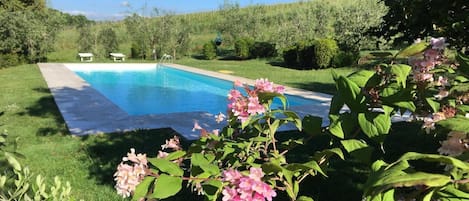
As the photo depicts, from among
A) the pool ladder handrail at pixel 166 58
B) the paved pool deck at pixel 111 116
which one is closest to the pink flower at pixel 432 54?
the paved pool deck at pixel 111 116

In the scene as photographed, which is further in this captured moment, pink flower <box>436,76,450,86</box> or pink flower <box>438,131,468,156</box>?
pink flower <box>436,76,450,86</box>

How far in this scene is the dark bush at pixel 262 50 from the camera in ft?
76.3

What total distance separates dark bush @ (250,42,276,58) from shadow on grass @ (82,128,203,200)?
1693cm

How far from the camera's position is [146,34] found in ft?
78.0

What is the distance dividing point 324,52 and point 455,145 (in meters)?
16.2

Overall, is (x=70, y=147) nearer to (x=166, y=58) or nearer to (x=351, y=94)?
(x=351, y=94)

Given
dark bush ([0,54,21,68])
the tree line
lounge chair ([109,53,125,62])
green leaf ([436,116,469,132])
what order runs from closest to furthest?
green leaf ([436,116,469,132]) < dark bush ([0,54,21,68]) < the tree line < lounge chair ([109,53,125,62])

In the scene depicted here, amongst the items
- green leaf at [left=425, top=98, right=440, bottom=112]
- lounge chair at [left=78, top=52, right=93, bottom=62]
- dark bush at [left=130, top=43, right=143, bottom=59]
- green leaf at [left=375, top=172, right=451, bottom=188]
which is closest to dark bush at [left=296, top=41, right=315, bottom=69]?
dark bush at [left=130, top=43, right=143, bottom=59]

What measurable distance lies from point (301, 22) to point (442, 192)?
21307 millimetres

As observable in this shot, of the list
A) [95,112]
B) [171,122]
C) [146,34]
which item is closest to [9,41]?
[146,34]

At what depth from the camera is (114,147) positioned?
5.70m

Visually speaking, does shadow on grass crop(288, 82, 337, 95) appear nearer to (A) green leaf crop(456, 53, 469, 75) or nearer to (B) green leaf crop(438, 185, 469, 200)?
(A) green leaf crop(456, 53, 469, 75)

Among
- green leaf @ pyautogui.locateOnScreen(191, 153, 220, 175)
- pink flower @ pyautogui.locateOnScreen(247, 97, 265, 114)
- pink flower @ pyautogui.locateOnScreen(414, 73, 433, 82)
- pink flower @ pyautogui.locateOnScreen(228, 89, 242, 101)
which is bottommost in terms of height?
green leaf @ pyautogui.locateOnScreen(191, 153, 220, 175)

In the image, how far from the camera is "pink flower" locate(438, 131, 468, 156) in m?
1.06
